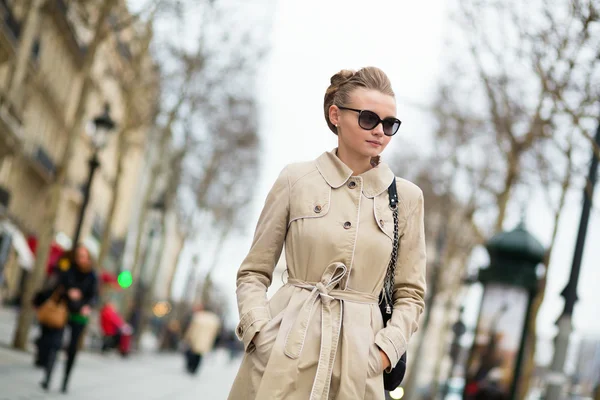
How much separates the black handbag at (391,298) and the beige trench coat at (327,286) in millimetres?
24

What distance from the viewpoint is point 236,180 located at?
5681 centimetres

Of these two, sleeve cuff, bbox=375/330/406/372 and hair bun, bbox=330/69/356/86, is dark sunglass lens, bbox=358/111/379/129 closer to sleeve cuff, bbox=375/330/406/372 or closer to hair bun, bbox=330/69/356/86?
hair bun, bbox=330/69/356/86

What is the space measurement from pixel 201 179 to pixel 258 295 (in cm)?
4540

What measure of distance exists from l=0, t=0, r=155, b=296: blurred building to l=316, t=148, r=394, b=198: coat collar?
2291 centimetres

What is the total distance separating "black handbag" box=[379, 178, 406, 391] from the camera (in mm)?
4086

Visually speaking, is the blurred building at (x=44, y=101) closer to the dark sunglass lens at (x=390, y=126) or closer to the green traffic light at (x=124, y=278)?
the green traffic light at (x=124, y=278)

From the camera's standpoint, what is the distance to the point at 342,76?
4281mm

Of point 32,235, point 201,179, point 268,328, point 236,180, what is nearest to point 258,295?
point 268,328

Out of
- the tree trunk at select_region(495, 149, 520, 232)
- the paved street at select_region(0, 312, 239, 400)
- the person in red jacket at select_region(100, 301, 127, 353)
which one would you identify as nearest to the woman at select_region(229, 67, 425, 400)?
the paved street at select_region(0, 312, 239, 400)

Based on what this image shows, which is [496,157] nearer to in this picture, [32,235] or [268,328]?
[32,235]

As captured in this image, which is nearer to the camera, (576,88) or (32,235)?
(576,88)

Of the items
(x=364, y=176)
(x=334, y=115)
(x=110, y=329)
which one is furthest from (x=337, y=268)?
(x=110, y=329)

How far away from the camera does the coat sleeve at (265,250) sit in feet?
13.6

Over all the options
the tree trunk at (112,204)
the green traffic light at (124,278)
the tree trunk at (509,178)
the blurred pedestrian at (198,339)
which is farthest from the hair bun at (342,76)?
the green traffic light at (124,278)
